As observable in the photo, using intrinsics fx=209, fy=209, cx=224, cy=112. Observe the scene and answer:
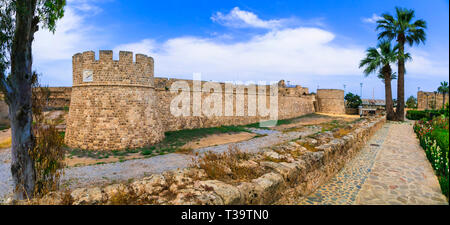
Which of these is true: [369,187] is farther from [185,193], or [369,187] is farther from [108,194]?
[108,194]

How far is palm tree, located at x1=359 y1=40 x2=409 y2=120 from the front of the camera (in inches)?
791

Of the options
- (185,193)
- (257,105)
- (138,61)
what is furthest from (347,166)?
(257,105)

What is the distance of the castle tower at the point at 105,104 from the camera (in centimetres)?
1095

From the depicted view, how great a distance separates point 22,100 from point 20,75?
476 mm

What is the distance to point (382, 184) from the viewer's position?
4.30 m

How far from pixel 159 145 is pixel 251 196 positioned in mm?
10345

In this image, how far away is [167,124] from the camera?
16.0 m

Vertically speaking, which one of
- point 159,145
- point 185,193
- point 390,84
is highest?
point 390,84

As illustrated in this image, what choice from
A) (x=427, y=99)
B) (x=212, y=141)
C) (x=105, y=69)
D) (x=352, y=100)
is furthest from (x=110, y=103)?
(x=427, y=99)

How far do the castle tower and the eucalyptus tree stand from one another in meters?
7.02

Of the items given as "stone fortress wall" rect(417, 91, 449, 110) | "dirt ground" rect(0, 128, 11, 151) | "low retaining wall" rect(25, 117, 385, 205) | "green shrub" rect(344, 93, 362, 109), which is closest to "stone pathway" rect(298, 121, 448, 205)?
"low retaining wall" rect(25, 117, 385, 205)

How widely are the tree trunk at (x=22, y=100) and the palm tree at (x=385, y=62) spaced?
2449 centimetres

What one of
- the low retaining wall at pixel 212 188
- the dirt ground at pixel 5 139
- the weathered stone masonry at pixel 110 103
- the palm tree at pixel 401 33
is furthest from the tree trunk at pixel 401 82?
the dirt ground at pixel 5 139

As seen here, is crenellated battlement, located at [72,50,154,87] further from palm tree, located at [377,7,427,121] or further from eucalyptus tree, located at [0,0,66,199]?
palm tree, located at [377,7,427,121]
